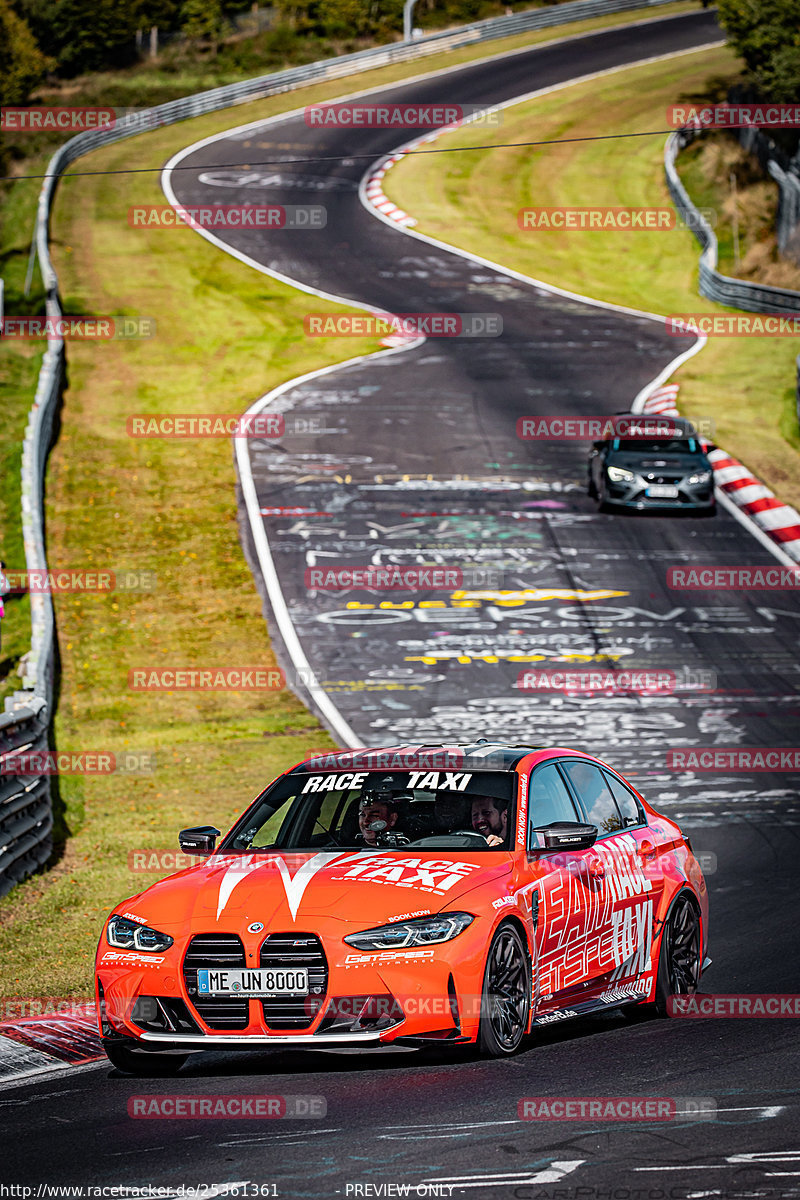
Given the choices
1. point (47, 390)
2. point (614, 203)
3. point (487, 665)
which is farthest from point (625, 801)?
point (614, 203)

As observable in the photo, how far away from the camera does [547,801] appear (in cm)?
854

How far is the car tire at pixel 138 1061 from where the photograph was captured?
7.63m

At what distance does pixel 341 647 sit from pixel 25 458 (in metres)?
7.64

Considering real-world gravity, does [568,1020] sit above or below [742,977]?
above

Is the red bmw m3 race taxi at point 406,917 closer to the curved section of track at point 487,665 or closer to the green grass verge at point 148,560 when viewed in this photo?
the curved section of track at point 487,665

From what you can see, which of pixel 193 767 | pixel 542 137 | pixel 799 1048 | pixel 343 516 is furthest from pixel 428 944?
pixel 542 137

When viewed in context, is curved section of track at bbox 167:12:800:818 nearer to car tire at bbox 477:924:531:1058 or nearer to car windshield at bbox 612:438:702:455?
car windshield at bbox 612:438:702:455

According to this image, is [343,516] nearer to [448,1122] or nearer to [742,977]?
[742,977]

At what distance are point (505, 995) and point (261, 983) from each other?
1144 millimetres

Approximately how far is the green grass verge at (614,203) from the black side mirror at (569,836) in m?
21.8

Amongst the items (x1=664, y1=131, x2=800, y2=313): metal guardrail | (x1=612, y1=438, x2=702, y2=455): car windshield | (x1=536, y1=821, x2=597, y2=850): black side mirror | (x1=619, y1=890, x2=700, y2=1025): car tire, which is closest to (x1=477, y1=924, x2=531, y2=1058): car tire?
(x1=536, y1=821, x2=597, y2=850): black side mirror

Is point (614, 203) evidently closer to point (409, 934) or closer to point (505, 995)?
point (505, 995)

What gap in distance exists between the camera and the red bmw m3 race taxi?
23.6 ft

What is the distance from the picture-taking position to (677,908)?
9.23 m
